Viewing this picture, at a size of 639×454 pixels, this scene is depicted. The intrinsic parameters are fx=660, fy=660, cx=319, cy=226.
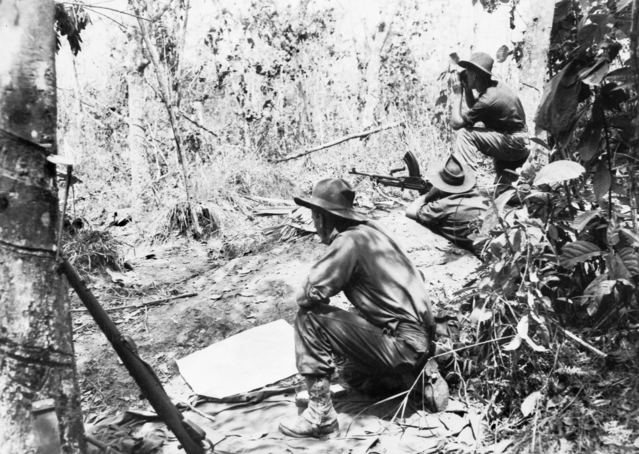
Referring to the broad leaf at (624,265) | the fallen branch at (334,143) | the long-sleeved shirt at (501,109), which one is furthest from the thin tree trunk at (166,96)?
the broad leaf at (624,265)

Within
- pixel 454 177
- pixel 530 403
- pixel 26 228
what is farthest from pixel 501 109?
pixel 26 228

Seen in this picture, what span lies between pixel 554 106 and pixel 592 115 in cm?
23

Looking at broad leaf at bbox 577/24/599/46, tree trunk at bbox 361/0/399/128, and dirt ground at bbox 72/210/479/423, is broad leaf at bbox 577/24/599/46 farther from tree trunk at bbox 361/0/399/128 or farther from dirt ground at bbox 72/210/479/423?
tree trunk at bbox 361/0/399/128

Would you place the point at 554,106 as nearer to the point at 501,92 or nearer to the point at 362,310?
the point at 362,310

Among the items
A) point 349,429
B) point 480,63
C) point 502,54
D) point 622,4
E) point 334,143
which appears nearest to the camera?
point 622,4

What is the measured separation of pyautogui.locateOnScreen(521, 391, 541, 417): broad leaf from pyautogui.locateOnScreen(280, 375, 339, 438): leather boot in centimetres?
123

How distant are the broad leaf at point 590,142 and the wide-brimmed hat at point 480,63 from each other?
10.3ft

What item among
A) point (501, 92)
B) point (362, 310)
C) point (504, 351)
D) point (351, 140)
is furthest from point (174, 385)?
point (351, 140)

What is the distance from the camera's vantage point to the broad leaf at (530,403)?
3.83 meters

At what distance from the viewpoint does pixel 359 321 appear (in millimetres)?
4395

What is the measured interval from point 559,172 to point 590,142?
297mm

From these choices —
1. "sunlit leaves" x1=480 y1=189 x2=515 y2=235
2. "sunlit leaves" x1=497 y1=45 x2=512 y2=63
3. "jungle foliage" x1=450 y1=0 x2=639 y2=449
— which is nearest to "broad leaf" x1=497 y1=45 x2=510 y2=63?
"sunlit leaves" x1=497 y1=45 x2=512 y2=63

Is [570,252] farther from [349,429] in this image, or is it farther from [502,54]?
[502,54]

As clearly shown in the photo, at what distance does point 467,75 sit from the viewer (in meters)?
6.95
